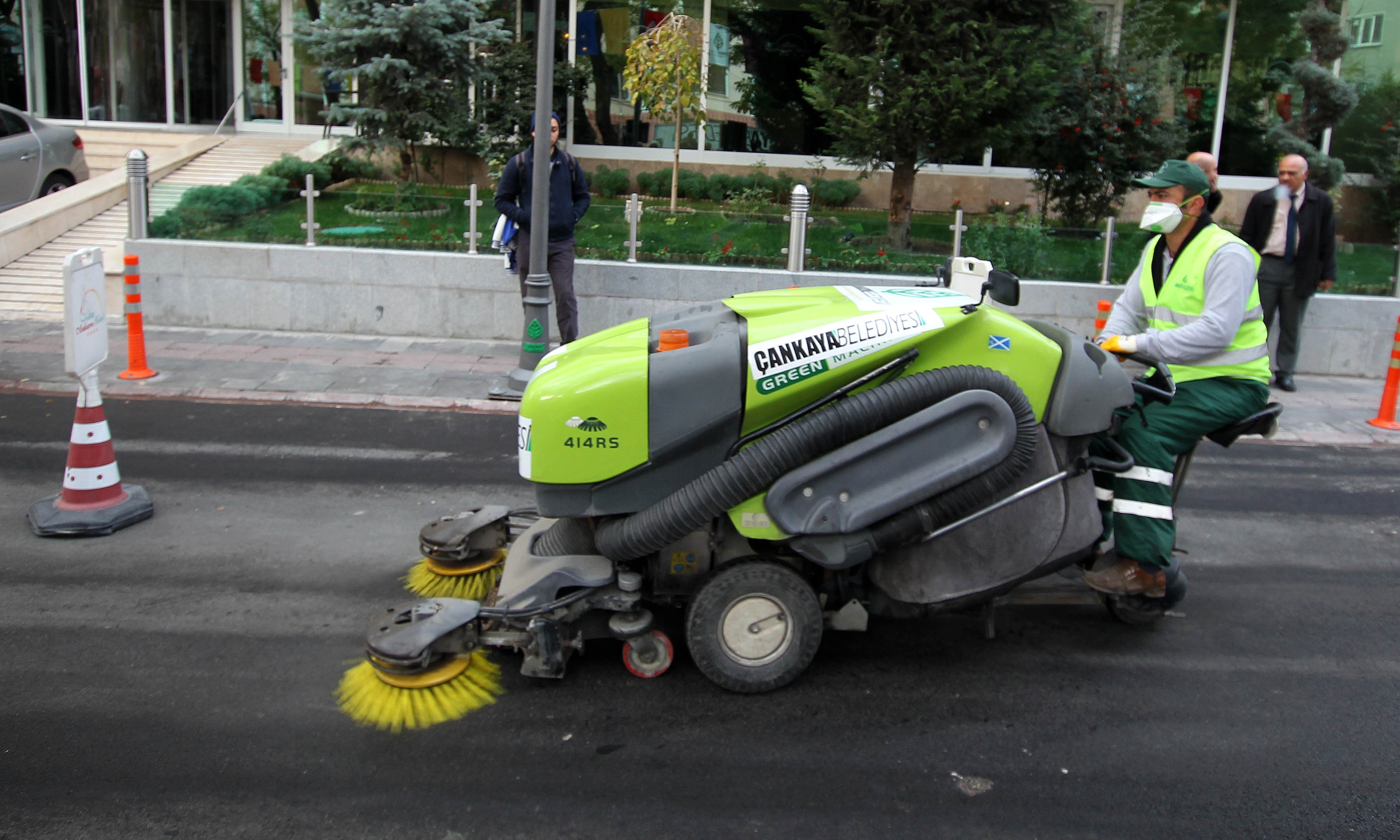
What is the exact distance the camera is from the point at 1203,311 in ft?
15.8

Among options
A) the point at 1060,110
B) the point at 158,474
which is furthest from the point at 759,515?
the point at 1060,110

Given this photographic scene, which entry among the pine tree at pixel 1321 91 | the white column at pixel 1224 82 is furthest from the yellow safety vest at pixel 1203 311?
the white column at pixel 1224 82

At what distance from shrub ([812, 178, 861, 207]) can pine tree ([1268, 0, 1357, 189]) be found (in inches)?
244

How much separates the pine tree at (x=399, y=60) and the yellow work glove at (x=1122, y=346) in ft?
35.3

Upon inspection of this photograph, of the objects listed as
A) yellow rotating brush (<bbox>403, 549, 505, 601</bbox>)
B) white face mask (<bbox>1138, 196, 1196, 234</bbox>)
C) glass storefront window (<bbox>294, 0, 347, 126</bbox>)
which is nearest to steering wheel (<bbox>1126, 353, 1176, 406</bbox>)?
white face mask (<bbox>1138, 196, 1196, 234</bbox>)

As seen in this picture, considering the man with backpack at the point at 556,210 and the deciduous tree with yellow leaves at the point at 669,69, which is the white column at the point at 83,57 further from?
the man with backpack at the point at 556,210

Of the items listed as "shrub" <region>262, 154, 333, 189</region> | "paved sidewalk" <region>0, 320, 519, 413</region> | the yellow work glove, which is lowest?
"paved sidewalk" <region>0, 320, 519, 413</region>

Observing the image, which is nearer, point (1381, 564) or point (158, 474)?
point (1381, 564)

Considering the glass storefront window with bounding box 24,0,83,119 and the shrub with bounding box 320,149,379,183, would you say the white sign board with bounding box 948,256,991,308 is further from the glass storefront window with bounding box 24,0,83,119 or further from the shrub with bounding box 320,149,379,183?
the glass storefront window with bounding box 24,0,83,119

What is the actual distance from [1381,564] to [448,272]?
862 centimetres

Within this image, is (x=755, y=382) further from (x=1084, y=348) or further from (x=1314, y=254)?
(x=1314, y=254)

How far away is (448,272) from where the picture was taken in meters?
11.7

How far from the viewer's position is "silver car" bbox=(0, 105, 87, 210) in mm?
14109

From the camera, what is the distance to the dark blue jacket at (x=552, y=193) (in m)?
9.95
